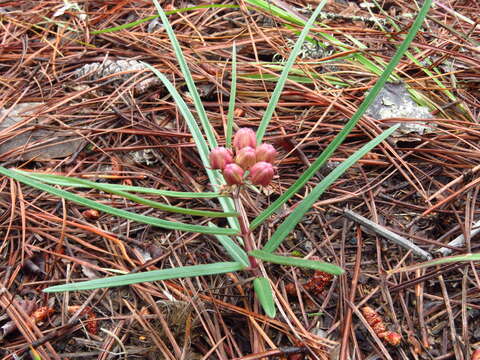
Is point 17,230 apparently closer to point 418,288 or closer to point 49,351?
point 49,351

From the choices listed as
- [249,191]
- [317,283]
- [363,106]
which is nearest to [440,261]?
[317,283]

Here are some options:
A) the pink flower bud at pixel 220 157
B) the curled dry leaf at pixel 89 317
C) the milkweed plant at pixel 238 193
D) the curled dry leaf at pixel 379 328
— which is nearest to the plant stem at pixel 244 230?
the milkweed plant at pixel 238 193

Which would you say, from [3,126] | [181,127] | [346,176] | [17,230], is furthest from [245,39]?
[17,230]

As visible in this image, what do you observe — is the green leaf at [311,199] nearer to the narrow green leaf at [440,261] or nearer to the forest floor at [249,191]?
the forest floor at [249,191]

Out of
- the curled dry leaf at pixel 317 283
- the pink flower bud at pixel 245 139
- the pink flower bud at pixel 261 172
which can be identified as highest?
the pink flower bud at pixel 245 139

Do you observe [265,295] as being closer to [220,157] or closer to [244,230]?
[244,230]

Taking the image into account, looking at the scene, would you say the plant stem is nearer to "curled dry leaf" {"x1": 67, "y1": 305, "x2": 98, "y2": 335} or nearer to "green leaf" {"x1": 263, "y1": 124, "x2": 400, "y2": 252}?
"green leaf" {"x1": 263, "y1": 124, "x2": 400, "y2": 252}

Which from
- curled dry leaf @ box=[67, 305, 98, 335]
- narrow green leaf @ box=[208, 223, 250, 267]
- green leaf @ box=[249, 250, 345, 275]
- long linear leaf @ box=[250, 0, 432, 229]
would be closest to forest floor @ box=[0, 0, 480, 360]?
curled dry leaf @ box=[67, 305, 98, 335]
